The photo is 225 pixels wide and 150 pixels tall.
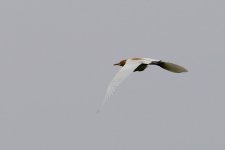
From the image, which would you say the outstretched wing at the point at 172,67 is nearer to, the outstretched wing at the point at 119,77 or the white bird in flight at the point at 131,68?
the white bird in flight at the point at 131,68

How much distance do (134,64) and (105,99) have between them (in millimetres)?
5008

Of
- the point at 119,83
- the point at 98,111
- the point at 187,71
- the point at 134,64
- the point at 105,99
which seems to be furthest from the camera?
the point at 187,71

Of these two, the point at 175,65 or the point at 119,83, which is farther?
the point at 175,65

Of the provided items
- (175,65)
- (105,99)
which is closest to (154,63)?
(175,65)

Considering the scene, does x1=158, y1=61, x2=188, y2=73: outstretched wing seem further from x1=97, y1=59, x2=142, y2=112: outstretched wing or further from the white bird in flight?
x1=97, y1=59, x2=142, y2=112: outstretched wing

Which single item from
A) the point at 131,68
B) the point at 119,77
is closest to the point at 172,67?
the point at 131,68

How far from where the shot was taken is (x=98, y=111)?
1595 centimetres

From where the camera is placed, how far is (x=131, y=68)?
69.5ft

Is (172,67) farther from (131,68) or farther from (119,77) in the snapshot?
(119,77)

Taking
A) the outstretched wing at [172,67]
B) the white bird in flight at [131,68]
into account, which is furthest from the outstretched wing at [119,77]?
the outstretched wing at [172,67]

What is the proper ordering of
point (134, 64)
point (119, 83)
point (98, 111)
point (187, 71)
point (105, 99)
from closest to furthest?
point (98, 111) < point (105, 99) < point (119, 83) < point (134, 64) < point (187, 71)

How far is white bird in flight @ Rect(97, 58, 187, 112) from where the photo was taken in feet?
59.8

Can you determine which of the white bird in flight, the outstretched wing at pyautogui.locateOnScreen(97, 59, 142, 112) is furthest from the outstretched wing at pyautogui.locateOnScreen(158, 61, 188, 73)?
the outstretched wing at pyautogui.locateOnScreen(97, 59, 142, 112)

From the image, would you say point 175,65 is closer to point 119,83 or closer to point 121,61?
point 121,61
